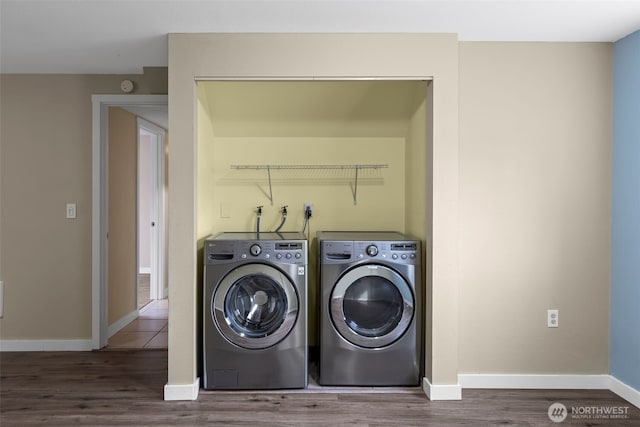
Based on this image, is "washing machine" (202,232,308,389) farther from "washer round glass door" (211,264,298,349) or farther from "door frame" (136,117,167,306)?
"door frame" (136,117,167,306)

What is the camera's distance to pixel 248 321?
116 inches

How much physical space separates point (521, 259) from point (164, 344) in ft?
9.21

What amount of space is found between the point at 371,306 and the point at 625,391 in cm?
156

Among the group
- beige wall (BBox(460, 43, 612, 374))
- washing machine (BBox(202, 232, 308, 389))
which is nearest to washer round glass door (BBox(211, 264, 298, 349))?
washing machine (BBox(202, 232, 308, 389))

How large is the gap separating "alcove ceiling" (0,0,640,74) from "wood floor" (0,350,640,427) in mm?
2145

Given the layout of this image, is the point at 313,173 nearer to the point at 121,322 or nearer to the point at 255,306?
the point at 255,306

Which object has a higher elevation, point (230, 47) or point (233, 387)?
point (230, 47)

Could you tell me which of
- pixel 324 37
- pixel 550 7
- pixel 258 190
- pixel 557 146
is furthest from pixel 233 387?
pixel 550 7

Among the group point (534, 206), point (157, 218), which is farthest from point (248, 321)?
point (157, 218)

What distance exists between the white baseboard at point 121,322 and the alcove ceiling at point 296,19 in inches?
91.0

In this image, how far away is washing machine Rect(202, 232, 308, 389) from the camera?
287 centimetres

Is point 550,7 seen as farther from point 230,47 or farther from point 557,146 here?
point 230,47

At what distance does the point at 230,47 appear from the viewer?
2760 millimetres

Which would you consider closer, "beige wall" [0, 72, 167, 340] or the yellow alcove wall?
the yellow alcove wall
